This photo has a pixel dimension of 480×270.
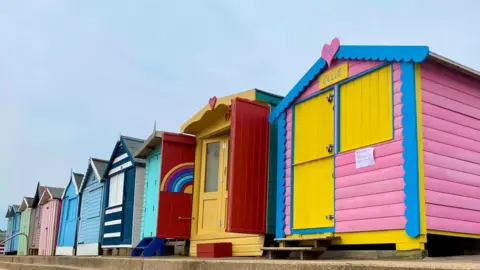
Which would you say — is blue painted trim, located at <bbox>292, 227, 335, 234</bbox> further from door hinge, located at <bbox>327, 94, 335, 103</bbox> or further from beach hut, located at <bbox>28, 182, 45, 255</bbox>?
beach hut, located at <bbox>28, 182, 45, 255</bbox>

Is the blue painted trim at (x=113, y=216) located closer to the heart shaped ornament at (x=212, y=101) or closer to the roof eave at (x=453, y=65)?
the heart shaped ornament at (x=212, y=101)

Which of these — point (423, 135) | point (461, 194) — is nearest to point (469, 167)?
point (461, 194)

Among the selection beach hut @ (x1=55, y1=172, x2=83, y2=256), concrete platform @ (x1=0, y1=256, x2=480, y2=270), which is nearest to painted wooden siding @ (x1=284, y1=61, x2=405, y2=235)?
concrete platform @ (x1=0, y1=256, x2=480, y2=270)

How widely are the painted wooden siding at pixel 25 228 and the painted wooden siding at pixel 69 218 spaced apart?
483 centimetres

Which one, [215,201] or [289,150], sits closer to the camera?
[289,150]

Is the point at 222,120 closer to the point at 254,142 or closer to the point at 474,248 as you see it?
the point at 254,142

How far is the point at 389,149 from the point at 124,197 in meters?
7.51

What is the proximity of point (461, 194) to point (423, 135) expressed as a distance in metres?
0.81

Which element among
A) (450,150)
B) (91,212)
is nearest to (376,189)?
(450,150)

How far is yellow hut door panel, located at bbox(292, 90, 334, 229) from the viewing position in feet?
20.2

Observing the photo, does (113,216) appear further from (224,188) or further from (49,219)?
(49,219)

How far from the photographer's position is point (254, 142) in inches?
291

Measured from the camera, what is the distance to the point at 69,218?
642 inches

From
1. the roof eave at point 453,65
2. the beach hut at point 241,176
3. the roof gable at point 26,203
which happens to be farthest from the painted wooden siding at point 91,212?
the roof eave at point 453,65
